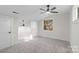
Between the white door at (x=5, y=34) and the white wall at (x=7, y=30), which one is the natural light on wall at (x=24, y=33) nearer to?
the white wall at (x=7, y=30)

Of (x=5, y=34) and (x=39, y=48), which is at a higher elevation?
(x=5, y=34)

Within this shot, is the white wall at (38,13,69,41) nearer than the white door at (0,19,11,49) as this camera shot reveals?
No

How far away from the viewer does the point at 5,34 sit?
4379 millimetres

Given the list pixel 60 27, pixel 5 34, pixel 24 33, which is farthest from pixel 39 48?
pixel 24 33

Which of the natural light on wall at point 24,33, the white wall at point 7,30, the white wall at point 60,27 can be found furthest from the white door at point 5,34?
the white wall at point 60,27

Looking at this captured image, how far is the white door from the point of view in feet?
13.6

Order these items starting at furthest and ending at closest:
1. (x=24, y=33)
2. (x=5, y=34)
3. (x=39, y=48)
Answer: (x=24, y=33) < (x=5, y=34) < (x=39, y=48)

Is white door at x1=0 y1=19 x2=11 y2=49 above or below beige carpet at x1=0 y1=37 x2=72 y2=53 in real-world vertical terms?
above

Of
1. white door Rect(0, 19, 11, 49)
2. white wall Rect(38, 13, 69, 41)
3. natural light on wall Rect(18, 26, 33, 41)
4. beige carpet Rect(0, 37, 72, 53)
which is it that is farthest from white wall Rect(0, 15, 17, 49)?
white wall Rect(38, 13, 69, 41)

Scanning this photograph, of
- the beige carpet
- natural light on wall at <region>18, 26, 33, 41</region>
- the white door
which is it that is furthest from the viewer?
natural light on wall at <region>18, 26, 33, 41</region>

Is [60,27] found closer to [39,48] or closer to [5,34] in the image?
[39,48]

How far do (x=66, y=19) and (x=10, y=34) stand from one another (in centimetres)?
376

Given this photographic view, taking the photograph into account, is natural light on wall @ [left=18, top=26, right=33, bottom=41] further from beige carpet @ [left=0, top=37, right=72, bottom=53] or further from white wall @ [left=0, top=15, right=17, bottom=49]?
beige carpet @ [left=0, top=37, right=72, bottom=53]
